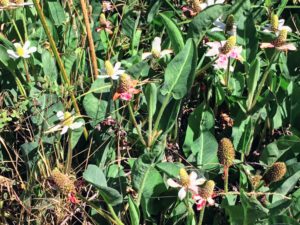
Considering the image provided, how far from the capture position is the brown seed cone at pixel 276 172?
145 centimetres

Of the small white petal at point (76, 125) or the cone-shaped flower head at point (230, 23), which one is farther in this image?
the cone-shaped flower head at point (230, 23)

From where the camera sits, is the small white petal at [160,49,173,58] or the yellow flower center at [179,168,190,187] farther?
the small white petal at [160,49,173,58]

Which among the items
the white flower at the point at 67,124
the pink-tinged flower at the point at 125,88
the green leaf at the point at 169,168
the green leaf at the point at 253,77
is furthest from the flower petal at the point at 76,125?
the green leaf at the point at 253,77

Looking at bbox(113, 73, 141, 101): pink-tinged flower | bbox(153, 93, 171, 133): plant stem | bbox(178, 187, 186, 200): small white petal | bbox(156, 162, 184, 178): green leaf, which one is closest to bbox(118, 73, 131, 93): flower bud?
bbox(113, 73, 141, 101): pink-tinged flower

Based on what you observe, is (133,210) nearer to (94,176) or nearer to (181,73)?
(94,176)

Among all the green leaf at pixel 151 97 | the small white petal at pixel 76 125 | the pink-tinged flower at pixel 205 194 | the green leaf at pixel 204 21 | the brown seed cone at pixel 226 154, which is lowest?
the pink-tinged flower at pixel 205 194

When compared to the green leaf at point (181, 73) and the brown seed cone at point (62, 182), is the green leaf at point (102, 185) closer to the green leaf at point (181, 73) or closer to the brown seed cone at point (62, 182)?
the brown seed cone at point (62, 182)

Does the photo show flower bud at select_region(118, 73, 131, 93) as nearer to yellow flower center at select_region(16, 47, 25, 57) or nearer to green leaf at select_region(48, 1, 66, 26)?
yellow flower center at select_region(16, 47, 25, 57)

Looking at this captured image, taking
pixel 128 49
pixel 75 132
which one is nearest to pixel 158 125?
pixel 75 132

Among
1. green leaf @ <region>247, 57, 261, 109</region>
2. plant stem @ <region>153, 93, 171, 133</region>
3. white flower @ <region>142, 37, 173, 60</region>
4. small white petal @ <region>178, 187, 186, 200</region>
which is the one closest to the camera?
small white petal @ <region>178, 187, 186, 200</region>

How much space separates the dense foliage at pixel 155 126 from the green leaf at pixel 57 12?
6 cm

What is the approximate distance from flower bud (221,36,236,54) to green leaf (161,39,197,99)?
0.26 ft

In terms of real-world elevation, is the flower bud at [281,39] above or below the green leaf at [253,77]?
above

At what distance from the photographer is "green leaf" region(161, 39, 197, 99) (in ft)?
5.09
